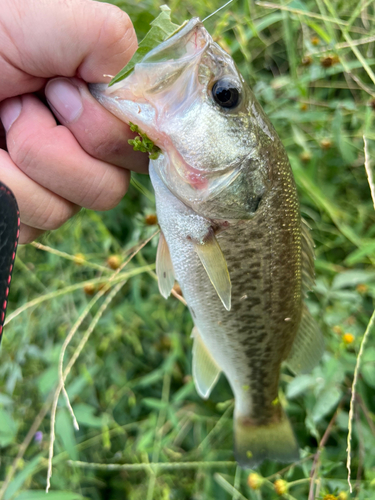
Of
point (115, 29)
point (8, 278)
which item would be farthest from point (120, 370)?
point (115, 29)

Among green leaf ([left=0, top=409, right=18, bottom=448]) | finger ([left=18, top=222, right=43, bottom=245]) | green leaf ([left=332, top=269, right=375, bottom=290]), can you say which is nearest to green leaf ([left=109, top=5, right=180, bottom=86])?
finger ([left=18, top=222, right=43, bottom=245])

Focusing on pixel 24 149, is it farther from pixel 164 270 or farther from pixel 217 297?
pixel 217 297

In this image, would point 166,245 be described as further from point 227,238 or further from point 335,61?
point 335,61

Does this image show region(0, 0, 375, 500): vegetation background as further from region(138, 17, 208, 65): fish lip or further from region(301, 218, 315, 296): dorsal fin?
region(138, 17, 208, 65): fish lip

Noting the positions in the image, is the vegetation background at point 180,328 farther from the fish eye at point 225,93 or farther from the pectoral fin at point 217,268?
the fish eye at point 225,93

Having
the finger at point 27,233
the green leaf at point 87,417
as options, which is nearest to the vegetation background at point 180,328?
the green leaf at point 87,417

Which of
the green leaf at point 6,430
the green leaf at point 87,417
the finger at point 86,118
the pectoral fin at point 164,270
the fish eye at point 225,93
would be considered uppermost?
the finger at point 86,118
